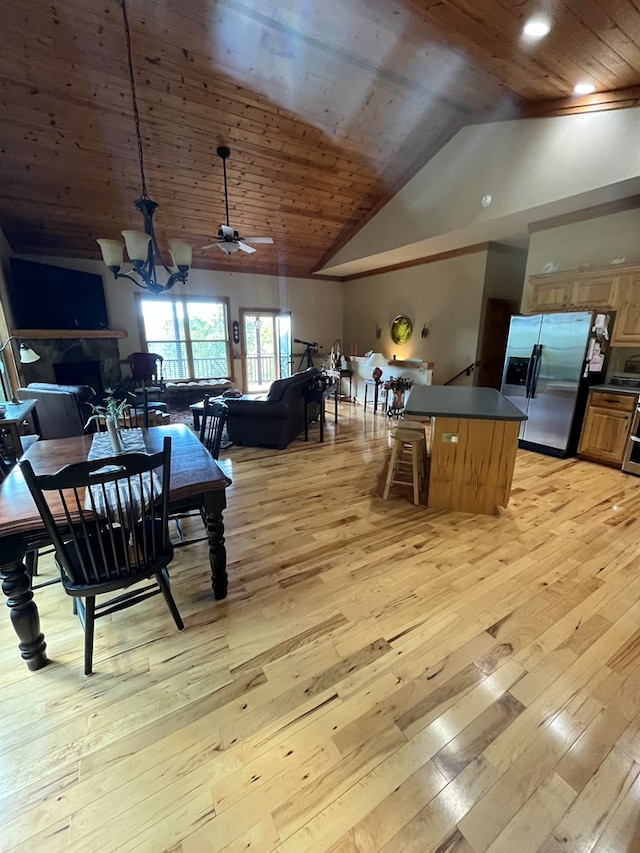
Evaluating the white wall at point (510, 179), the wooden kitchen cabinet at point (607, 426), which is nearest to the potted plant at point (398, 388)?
the white wall at point (510, 179)

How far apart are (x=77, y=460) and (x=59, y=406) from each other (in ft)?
8.42

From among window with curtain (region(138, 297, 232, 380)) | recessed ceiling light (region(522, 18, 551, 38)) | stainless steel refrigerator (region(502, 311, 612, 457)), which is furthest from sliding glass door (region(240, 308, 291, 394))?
recessed ceiling light (region(522, 18, 551, 38))

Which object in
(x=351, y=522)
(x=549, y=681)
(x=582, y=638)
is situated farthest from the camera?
(x=351, y=522)

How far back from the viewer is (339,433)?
537cm

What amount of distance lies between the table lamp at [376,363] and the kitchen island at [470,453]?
12.5ft

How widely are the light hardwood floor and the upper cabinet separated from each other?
112 inches

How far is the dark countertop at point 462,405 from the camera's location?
2.66 meters

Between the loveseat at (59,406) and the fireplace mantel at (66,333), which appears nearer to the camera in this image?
the loveseat at (59,406)

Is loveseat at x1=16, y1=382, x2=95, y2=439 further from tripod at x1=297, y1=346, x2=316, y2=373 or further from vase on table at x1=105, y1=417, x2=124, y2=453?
tripod at x1=297, y1=346, x2=316, y2=373

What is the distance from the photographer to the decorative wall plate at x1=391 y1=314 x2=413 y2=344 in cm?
721

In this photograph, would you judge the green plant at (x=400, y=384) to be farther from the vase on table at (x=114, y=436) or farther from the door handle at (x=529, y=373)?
the vase on table at (x=114, y=436)

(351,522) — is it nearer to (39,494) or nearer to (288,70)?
(39,494)

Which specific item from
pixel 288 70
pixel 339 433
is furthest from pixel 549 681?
pixel 288 70

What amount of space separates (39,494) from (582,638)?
2542 millimetres
